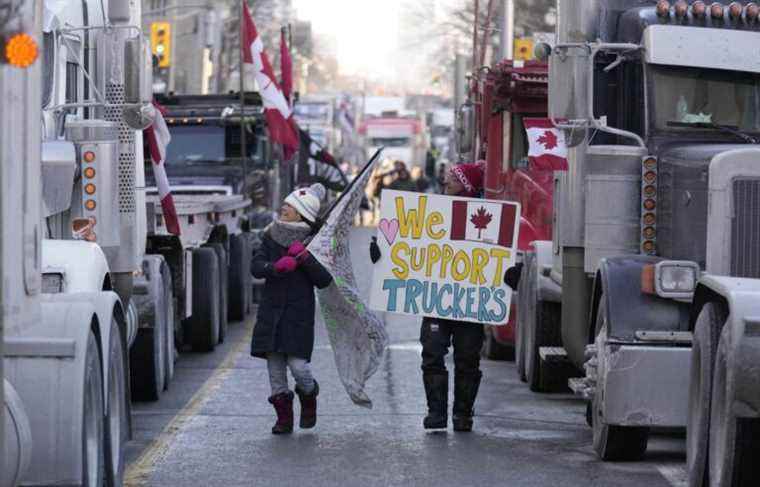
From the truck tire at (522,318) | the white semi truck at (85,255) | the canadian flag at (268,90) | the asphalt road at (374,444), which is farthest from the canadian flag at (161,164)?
the canadian flag at (268,90)

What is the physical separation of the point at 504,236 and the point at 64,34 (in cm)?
332

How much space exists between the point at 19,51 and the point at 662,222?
6.28m

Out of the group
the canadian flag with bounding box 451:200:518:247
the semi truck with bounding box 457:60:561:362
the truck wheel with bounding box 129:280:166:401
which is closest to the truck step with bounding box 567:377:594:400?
the canadian flag with bounding box 451:200:518:247

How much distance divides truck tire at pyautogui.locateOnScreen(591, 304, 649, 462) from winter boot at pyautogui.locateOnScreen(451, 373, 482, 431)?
1.44 meters

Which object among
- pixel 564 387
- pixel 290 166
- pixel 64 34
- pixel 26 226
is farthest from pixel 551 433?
pixel 290 166

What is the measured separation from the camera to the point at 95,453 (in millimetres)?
8664

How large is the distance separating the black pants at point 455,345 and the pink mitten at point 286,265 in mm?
1161

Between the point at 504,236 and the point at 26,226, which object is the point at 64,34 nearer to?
the point at 504,236

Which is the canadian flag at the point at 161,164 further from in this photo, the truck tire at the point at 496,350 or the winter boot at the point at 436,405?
the winter boot at the point at 436,405

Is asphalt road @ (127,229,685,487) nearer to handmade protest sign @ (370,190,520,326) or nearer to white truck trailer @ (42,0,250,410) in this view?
white truck trailer @ (42,0,250,410)

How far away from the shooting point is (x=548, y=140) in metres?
18.2

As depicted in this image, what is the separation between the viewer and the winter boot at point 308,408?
12609 mm

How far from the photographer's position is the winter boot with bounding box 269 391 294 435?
40.8 feet

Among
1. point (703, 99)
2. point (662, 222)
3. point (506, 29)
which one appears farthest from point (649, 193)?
point (506, 29)
